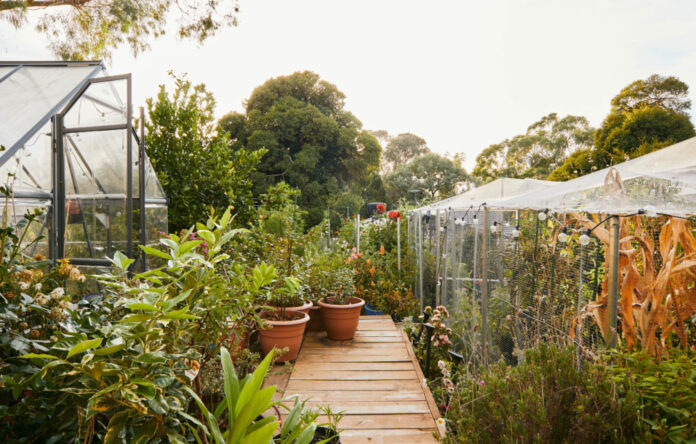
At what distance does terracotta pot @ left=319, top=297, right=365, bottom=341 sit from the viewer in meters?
4.02

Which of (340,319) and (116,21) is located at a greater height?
(116,21)

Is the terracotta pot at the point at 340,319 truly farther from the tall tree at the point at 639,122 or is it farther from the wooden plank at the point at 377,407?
the tall tree at the point at 639,122

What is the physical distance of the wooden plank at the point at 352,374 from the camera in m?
3.20

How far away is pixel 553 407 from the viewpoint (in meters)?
1.38

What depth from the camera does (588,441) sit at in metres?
1.23

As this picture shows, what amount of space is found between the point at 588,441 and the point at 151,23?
613cm

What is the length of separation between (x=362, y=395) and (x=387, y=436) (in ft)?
1.83

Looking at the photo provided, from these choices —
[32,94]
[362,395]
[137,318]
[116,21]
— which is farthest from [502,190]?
[116,21]

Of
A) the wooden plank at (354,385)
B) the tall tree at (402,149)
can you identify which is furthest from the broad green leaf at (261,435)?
the tall tree at (402,149)

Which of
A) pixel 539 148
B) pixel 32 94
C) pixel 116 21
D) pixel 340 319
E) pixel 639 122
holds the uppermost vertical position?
pixel 539 148

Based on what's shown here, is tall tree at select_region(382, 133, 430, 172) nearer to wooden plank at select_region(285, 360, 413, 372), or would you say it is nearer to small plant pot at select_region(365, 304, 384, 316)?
small plant pot at select_region(365, 304, 384, 316)

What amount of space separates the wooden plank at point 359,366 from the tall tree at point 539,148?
25.1m

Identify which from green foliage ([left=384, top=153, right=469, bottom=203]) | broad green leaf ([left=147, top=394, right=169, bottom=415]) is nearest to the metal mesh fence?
broad green leaf ([left=147, top=394, right=169, bottom=415])

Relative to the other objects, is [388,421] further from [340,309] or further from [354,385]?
[340,309]
